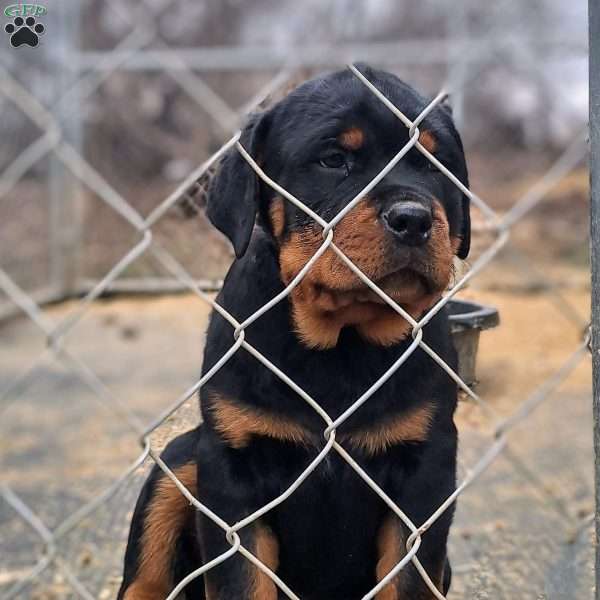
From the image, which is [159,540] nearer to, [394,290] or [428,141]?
[394,290]

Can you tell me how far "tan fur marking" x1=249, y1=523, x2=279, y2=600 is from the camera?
2.01 metres

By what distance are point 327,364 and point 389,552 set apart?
0.40 meters

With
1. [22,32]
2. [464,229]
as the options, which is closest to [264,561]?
[464,229]

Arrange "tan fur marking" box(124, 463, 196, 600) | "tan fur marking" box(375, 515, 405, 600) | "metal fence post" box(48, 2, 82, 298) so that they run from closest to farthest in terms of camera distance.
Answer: "tan fur marking" box(375, 515, 405, 600) < "tan fur marking" box(124, 463, 196, 600) < "metal fence post" box(48, 2, 82, 298)

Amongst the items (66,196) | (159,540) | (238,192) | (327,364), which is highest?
(238,192)

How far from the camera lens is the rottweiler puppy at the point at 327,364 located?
6.64 ft

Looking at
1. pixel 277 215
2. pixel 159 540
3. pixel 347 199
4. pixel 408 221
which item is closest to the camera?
pixel 408 221

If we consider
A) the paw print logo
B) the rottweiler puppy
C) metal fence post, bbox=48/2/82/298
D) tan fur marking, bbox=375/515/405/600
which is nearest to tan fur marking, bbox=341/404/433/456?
the rottweiler puppy

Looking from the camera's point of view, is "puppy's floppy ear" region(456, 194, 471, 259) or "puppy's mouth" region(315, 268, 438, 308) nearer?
"puppy's mouth" region(315, 268, 438, 308)

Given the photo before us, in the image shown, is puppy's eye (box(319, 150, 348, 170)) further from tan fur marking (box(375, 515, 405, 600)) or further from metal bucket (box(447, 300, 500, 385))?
tan fur marking (box(375, 515, 405, 600))

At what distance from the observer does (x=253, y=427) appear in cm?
204

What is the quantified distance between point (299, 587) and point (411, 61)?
569cm

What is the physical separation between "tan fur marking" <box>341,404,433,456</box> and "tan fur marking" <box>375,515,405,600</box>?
16 centimetres

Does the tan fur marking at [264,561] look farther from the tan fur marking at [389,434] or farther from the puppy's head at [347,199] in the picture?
the puppy's head at [347,199]
